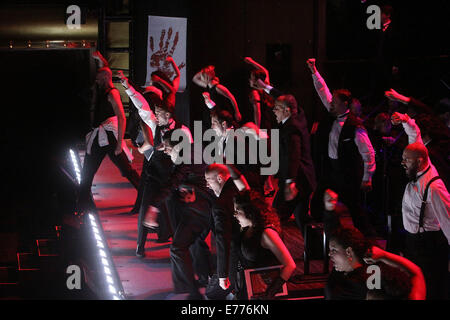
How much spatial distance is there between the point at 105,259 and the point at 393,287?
3297mm

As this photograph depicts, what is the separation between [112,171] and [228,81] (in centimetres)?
262

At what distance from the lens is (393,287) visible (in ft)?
11.5

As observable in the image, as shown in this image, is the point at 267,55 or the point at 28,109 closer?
the point at 267,55

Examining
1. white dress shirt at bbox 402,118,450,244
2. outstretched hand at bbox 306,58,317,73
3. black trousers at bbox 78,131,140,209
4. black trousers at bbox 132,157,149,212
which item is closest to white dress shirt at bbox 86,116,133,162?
black trousers at bbox 78,131,140,209

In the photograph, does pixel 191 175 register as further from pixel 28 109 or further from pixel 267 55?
pixel 28 109

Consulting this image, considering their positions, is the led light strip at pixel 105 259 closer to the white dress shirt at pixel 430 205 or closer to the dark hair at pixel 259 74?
the white dress shirt at pixel 430 205

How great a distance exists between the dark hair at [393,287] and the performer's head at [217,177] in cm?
149

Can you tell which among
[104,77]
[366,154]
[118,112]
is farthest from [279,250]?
[104,77]

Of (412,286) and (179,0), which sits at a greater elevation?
(179,0)

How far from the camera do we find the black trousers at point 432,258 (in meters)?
4.38

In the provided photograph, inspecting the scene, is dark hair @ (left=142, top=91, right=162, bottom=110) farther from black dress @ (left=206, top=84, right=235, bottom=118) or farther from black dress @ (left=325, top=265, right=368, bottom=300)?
black dress @ (left=325, top=265, right=368, bottom=300)

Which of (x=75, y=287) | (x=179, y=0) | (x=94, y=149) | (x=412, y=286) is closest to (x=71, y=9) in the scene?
(x=179, y=0)

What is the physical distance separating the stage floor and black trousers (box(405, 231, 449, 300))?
1.01 metres

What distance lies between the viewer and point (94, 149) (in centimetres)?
695
